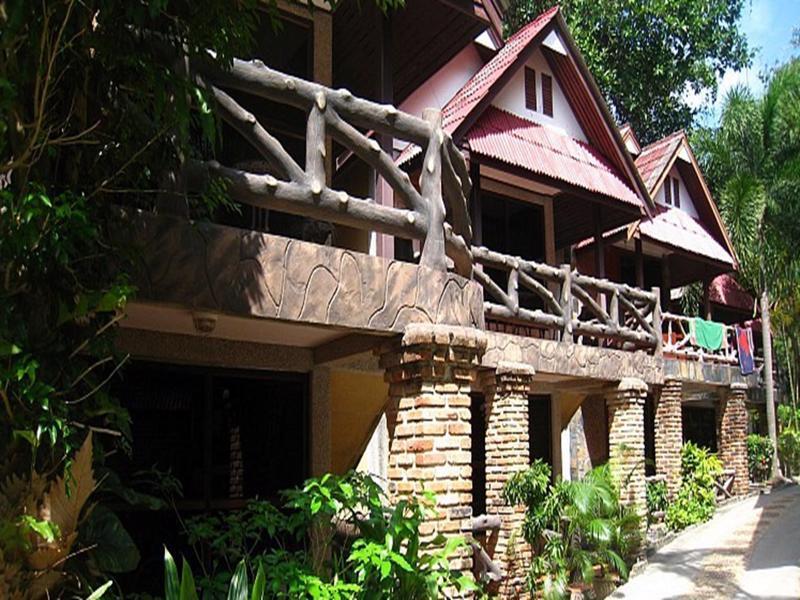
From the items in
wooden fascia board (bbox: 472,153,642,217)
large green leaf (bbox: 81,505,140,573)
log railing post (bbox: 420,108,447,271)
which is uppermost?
wooden fascia board (bbox: 472,153,642,217)

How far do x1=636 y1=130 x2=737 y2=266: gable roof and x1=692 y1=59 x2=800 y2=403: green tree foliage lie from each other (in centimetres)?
109

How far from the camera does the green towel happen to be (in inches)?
643

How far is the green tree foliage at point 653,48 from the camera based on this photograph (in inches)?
997

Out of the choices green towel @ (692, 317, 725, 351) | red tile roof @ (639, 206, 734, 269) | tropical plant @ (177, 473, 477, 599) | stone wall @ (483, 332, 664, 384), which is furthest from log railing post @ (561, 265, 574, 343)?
green towel @ (692, 317, 725, 351)

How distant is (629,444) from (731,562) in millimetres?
2236

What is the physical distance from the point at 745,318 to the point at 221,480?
21.5 metres

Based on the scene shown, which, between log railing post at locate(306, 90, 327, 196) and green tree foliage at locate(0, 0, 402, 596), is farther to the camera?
log railing post at locate(306, 90, 327, 196)

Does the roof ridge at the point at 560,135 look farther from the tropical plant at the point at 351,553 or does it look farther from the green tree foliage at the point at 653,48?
the green tree foliage at the point at 653,48

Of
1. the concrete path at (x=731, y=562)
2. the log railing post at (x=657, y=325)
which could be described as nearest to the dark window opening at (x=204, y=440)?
the concrete path at (x=731, y=562)

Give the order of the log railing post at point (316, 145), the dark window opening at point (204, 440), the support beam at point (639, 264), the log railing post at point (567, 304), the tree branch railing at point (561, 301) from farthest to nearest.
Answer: the support beam at point (639, 264), the log railing post at point (567, 304), the tree branch railing at point (561, 301), the dark window opening at point (204, 440), the log railing post at point (316, 145)

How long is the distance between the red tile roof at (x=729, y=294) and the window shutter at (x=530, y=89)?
11304mm

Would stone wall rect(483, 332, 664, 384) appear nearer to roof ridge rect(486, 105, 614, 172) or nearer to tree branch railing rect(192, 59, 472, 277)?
tree branch railing rect(192, 59, 472, 277)

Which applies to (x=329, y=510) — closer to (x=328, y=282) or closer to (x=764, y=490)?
(x=328, y=282)

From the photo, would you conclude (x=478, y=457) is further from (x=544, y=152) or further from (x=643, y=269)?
(x=643, y=269)
